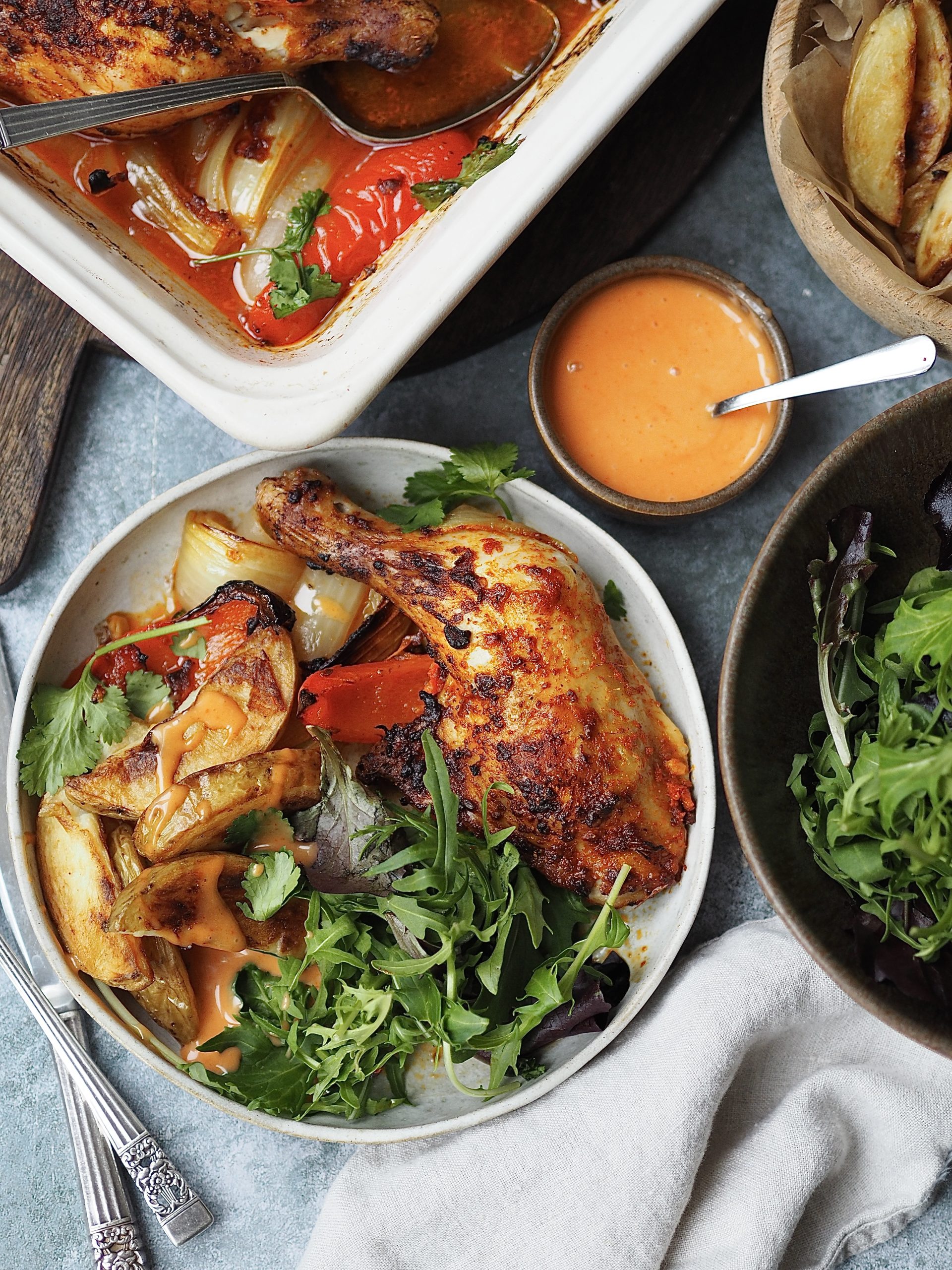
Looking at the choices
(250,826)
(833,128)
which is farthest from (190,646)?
(833,128)

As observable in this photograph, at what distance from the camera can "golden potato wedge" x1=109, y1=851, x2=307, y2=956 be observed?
1793 mm

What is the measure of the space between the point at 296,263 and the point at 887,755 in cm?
131

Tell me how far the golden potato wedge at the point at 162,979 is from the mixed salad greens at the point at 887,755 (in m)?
1.15

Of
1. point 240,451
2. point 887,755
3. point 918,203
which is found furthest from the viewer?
point 240,451

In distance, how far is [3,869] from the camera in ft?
6.82

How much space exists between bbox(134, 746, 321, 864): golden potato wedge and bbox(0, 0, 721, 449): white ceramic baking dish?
56cm

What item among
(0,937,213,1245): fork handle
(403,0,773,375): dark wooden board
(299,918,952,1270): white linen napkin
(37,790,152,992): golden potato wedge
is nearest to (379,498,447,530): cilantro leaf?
(403,0,773,375): dark wooden board

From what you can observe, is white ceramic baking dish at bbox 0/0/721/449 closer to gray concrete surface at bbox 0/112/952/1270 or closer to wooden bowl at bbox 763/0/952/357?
wooden bowl at bbox 763/0/952/357

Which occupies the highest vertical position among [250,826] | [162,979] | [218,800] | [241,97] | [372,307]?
[241,97]

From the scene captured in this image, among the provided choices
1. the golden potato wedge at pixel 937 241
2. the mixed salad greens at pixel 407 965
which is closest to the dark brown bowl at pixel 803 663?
the golden potato wedge at pixel 937 241

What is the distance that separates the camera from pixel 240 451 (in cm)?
227

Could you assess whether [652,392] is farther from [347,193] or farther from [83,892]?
[83,892]

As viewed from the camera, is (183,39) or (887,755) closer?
(887,755)

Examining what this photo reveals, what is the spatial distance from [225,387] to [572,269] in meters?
0.81
